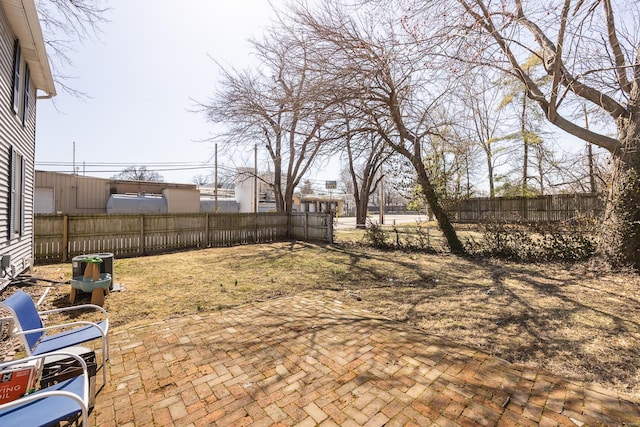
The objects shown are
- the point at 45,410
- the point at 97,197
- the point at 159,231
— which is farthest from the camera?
the point at 97,197

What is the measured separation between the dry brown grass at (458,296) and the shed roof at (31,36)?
470 cm

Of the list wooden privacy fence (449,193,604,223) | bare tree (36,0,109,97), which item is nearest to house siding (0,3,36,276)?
bare tree (36,0,109,97)

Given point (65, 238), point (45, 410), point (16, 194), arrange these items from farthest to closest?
point (65, 238)
point (16, 194)
point (45, 410)

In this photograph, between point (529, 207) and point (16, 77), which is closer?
point (16, 77)

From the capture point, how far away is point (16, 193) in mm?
5891

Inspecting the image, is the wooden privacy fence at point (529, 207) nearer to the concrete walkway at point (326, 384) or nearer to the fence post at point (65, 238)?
the concrete walkway at point (326, 384)

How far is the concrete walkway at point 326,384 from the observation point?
2.15 m

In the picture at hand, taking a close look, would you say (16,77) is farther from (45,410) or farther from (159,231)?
(45,410)

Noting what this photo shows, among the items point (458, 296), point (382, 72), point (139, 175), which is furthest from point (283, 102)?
point (139, 175)

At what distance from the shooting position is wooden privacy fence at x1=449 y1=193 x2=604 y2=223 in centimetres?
1305

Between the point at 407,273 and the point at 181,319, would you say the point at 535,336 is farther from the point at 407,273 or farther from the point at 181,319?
the point at 181,319

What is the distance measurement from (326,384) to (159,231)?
34.8ft

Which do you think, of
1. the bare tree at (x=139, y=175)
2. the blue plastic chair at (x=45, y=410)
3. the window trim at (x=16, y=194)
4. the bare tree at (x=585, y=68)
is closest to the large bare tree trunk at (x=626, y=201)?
the bare tree at (x=585, y=68)

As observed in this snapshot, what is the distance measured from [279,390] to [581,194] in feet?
51.4
